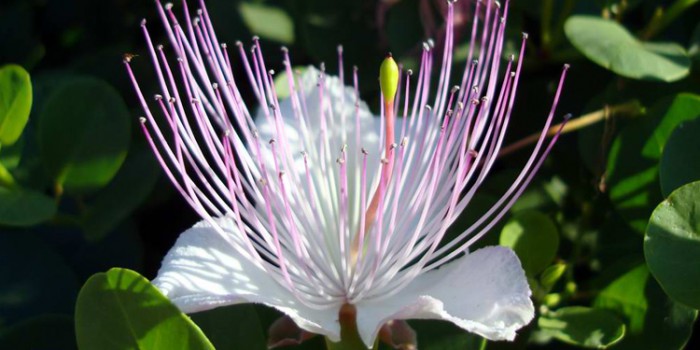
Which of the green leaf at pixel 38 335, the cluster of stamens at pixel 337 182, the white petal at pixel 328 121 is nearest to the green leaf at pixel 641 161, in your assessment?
the cluster of stamens at pixel 337 182

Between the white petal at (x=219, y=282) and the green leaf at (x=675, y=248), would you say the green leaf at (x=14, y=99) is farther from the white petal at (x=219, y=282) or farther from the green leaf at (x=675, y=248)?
the green leaf at (x=675, y=248)

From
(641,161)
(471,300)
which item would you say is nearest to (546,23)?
(641,161)

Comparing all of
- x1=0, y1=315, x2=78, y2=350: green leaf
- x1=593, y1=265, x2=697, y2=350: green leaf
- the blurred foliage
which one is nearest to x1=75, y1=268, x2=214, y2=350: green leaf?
the blurred foliage

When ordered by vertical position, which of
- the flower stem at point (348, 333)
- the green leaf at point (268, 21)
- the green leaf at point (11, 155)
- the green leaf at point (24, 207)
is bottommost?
the flower stem at point (348, 333)

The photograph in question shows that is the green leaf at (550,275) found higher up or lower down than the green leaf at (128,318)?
lower down

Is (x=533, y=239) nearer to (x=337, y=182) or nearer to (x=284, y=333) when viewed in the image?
(x=337, y=182)

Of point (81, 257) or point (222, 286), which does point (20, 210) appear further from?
point (222, 286)

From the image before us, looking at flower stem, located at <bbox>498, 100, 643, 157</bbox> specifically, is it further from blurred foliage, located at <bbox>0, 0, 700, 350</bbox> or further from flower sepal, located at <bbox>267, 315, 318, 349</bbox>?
flower sepal, located at <bbox>267, 315, 318, 349</bbox>
